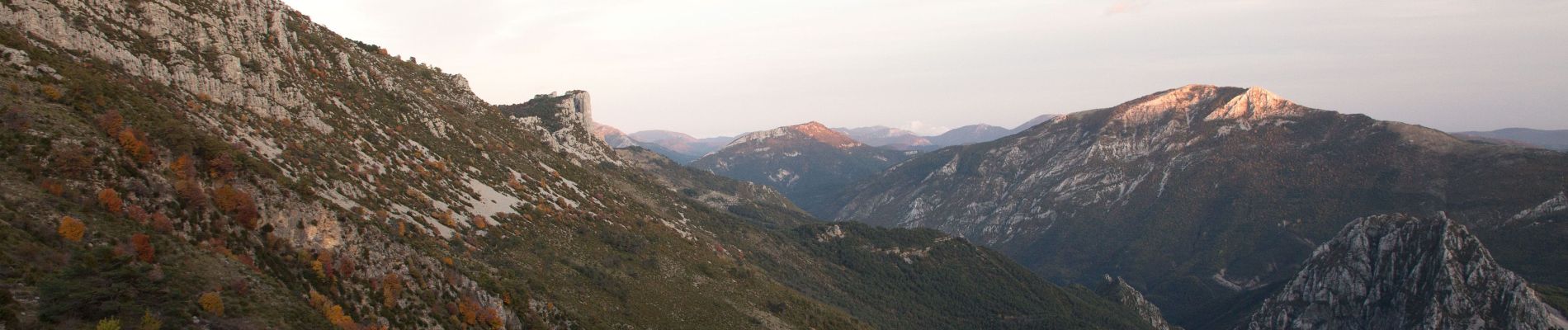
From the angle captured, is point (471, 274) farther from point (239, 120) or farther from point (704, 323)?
point (704, 323)

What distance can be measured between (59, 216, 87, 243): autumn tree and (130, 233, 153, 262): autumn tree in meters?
1.59

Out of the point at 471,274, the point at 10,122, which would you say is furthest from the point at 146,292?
the point at 471,274

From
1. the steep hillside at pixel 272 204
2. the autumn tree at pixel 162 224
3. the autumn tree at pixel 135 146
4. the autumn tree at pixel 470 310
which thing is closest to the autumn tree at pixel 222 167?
the steep hillside at pixel 272 204

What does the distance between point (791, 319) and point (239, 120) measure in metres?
66.8

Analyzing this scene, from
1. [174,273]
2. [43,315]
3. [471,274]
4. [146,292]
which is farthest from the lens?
[471,274]

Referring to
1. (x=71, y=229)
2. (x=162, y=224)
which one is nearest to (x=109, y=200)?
Answer: (x=162, y=224)

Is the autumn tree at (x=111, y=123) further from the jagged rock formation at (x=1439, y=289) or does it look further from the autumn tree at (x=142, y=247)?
the jagged rock formation at (x=1439, y=289)

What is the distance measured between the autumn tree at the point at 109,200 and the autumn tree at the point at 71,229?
252cm

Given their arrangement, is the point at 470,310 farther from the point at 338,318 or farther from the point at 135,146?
the point at 135,146

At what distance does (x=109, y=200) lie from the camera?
31.7 metres

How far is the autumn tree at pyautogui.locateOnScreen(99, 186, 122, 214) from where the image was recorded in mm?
31453

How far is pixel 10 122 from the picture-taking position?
32719 mm

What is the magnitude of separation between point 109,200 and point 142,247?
361 cm

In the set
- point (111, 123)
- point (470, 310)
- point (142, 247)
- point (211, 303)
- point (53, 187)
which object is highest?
point (111, 123)
